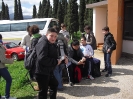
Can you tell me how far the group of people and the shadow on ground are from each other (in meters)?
0.24

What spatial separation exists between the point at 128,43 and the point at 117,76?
308cm

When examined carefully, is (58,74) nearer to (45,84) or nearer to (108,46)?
(45,84)

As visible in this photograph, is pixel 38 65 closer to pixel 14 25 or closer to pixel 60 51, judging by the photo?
pixel 60 51

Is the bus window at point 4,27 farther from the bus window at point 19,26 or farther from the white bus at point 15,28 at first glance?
the bus window at point 19,26

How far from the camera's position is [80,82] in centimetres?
614

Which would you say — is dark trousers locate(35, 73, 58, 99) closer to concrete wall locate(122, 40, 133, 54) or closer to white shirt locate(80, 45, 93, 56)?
white shirt locate(80, 45, 93, 56)

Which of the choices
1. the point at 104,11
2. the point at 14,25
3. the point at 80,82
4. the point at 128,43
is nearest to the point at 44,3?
the point at 14,25

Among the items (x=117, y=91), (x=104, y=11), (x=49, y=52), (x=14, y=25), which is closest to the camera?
(x=49, y=52)

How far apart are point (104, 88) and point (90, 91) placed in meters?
0.45

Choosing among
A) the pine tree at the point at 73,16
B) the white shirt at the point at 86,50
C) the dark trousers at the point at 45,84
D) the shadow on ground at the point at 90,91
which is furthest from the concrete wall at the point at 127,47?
the pine tree at the point at 73,16

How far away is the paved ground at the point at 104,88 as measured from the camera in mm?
5125

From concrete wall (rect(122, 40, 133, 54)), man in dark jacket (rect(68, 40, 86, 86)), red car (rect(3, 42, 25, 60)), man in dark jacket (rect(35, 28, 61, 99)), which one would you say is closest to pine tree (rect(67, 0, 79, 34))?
red car (rect(3, 42, 25, 60))

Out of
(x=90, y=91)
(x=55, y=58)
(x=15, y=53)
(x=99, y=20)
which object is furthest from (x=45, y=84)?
(x=99, y=20)

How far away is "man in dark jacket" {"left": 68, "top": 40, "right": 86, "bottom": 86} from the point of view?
592 centimetres
